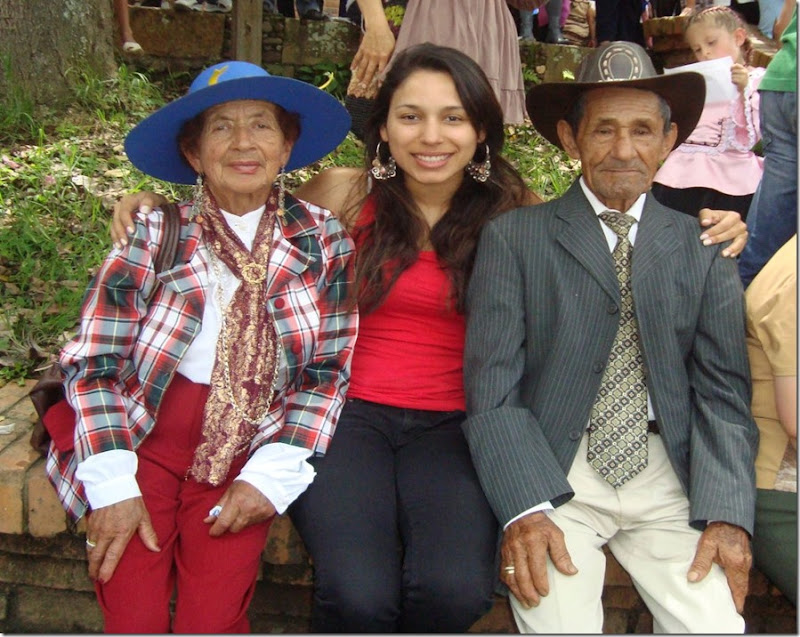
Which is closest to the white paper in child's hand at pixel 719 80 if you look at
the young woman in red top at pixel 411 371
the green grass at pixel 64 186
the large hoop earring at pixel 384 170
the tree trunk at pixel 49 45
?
the green grass at pixel 64 186

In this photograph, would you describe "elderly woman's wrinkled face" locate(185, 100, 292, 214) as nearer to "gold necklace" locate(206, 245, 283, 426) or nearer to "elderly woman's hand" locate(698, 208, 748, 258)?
"gold necklace" locate(206, 245, 283, 426)

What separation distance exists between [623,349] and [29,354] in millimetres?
2363

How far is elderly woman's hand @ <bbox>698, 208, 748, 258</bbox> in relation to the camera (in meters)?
2.46

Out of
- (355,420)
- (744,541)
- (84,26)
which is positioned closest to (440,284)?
(355,420)

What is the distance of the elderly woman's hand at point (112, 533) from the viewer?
2.19 meters

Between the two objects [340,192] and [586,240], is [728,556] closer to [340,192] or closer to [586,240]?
[586,240]

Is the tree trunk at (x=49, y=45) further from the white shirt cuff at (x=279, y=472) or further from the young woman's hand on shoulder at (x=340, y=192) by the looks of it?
the white shirt cuff at (x=279, y=472)

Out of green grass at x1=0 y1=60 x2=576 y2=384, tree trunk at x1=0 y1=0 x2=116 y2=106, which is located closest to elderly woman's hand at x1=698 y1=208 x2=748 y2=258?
green grass at x1=0 y1=60 x2=576 y2=384

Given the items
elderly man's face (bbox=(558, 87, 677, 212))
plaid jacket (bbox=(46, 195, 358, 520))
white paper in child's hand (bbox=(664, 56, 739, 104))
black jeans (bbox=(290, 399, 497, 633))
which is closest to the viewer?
black jeans (bbox=(290, 399, 497, 633))

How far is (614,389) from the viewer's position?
7.92 feet

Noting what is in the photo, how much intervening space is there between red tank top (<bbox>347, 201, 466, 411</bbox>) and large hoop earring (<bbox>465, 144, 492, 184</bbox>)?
16.2 inches

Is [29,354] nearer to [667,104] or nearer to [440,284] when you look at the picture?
[440,284]

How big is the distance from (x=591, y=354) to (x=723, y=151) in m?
2.48

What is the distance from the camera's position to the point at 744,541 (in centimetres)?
227
